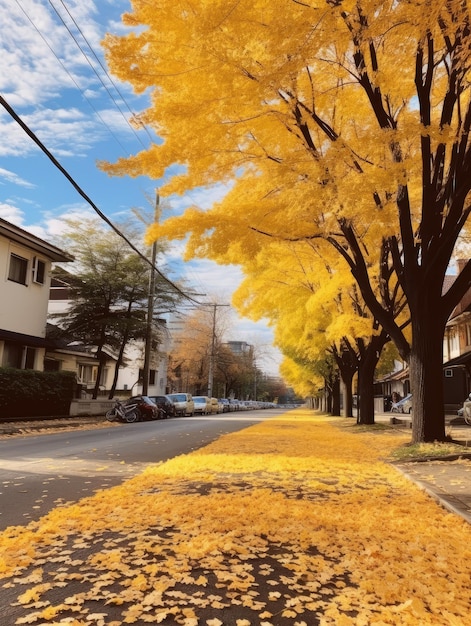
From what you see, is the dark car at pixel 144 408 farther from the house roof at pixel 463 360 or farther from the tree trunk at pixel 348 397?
the house roof at pixel 463 360

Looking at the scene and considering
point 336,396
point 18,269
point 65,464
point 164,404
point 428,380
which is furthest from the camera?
→ point 336,396

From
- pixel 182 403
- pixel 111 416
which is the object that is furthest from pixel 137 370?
pixel 111 416

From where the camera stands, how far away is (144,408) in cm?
2722

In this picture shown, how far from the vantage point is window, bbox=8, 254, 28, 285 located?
82.0ft

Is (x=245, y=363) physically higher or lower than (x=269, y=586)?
higher

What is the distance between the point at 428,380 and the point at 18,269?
67.1 feet

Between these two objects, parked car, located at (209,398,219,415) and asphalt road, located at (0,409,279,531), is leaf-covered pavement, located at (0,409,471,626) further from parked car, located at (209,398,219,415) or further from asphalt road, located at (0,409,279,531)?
parked car, located at (209,398,219,415)

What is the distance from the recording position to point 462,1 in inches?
288

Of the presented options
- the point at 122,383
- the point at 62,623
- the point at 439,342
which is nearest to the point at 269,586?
the point at 62,623

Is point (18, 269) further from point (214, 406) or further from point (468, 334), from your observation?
point (468, 334)

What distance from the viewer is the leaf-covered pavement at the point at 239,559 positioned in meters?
3.23

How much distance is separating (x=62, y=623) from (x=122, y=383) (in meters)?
52.2

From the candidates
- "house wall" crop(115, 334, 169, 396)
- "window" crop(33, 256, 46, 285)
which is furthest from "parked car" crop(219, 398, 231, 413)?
"window" crop(33, 256, 46, 285)

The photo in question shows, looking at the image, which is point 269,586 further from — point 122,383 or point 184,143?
point 122,383
